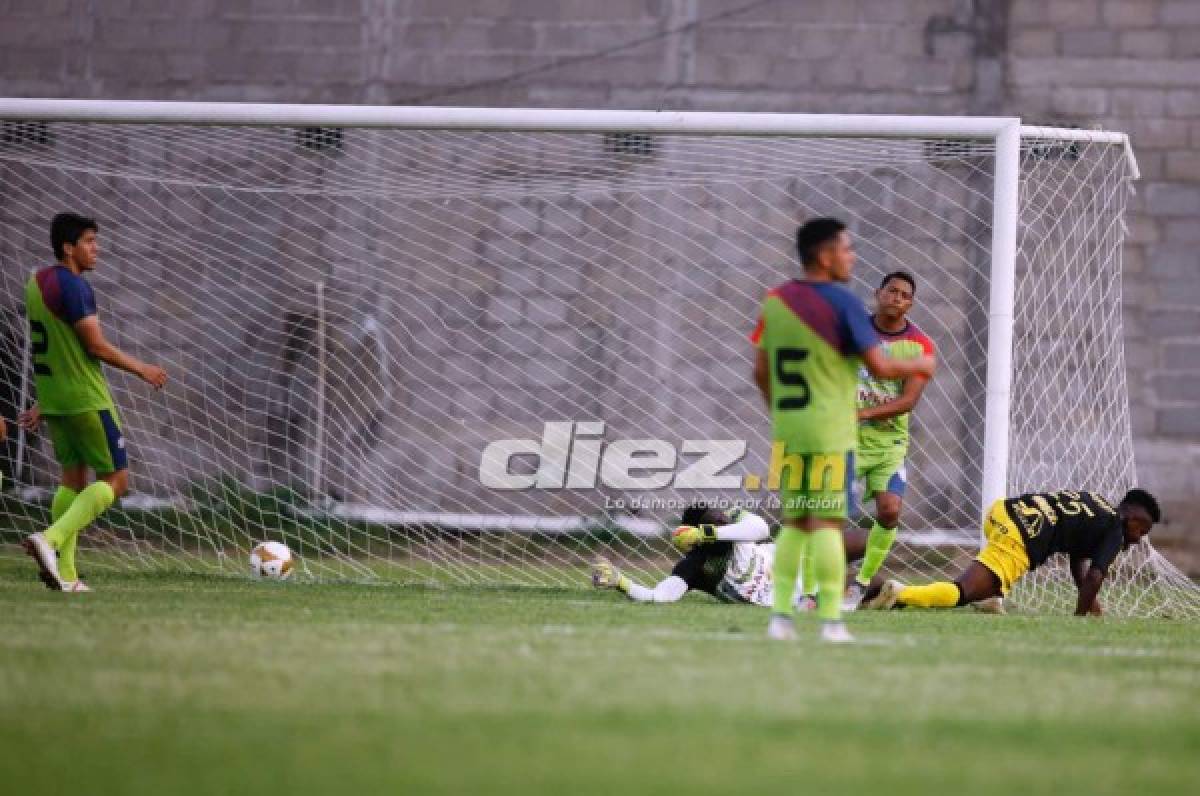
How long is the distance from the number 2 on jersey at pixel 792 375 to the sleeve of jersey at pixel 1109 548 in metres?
3.21

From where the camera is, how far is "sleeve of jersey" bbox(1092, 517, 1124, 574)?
30.6 ft

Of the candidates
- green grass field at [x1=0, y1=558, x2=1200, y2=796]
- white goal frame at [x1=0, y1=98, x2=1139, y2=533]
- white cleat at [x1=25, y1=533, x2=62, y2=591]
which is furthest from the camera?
white goal frame at [x1=0, y1=98, x2=1139, y2=533]

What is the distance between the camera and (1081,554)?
9.58m

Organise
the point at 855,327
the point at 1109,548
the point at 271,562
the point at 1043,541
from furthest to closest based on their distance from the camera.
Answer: the point at 271,562, the point at 1043,541, the point at 1109,548, the point at 855,327

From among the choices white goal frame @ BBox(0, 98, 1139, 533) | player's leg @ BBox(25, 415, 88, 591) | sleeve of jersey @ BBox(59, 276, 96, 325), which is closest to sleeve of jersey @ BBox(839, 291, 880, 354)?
white goal frame @ BBox(0, 98, 1139, 533)

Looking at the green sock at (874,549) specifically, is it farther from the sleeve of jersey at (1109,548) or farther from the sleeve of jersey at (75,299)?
the sleeve of jersey at (75,299)

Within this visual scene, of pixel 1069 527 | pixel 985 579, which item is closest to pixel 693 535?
pixel 985 579

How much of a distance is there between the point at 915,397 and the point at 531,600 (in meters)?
2.27

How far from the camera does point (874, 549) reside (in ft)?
32.6

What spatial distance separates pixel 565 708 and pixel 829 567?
2186mm

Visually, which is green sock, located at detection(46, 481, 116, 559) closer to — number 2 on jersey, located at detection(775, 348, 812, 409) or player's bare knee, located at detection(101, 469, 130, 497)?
player's bare knee, located at detection(101, 469, 130, 497)

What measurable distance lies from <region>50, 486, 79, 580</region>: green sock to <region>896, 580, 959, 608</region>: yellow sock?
4151 millimetres

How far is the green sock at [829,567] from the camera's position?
265 inches

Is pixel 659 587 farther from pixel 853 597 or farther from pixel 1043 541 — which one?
pixel 1043 541
